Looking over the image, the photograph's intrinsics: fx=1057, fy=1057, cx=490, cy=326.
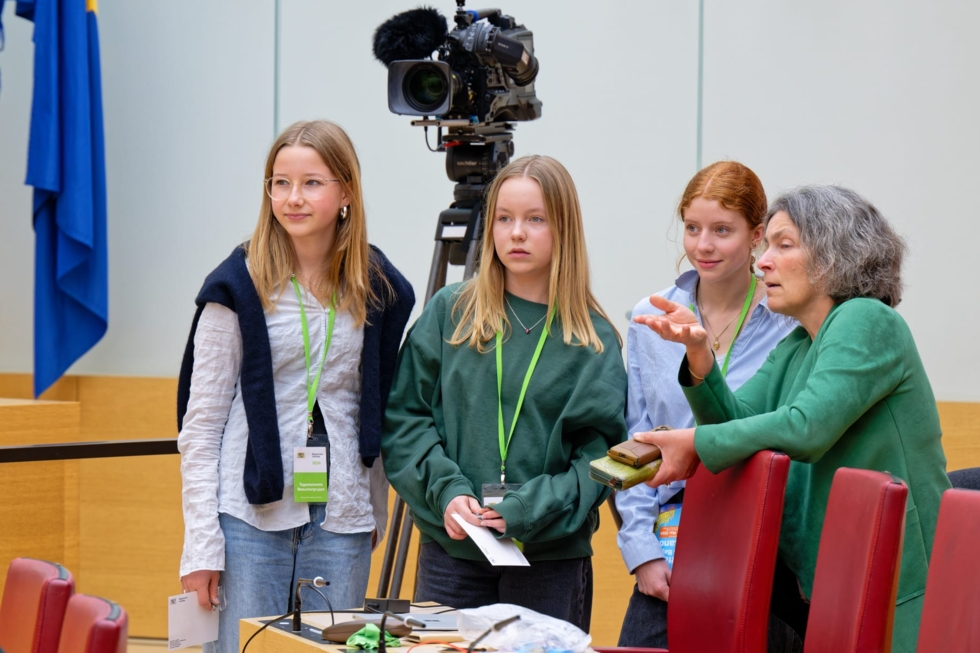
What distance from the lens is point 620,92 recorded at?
13.5ft

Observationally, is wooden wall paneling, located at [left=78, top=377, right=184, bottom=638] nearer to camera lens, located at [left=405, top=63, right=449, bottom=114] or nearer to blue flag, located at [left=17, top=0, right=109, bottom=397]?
blue flag, located at [left=17, top=0, right=109, bottom=397]

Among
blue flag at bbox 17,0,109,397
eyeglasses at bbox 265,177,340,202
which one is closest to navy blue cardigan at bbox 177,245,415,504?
eyeglasses at bbox 265,177,340,202

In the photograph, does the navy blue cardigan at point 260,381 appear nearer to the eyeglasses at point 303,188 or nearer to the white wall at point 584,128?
the eyeglasses at point 303,188

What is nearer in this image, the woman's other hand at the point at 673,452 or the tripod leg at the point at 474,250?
the woman's other hand at the point at 673,452

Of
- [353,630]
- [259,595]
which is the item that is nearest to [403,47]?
[259,595]

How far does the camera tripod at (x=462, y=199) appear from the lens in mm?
2670

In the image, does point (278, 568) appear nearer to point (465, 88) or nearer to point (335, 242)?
point (335, 242)

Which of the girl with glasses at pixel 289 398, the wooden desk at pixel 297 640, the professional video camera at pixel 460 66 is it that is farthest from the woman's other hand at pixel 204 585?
the professional video camera at pixel 460 66

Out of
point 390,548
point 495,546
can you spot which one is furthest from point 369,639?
point 390,548

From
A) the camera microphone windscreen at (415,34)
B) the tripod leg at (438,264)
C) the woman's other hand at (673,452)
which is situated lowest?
the woman's other hand at (673,452)

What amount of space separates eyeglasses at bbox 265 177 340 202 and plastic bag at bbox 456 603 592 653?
93 centimetres

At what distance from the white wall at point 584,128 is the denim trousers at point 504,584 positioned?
2004 millimetres

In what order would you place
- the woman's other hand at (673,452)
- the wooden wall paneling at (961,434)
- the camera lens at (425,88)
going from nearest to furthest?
the woman's other hand at (673,452)
the camera lens at (425,88)
the wooden wall paneling at (961,434)

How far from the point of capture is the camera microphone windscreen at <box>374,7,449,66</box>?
103 inches
